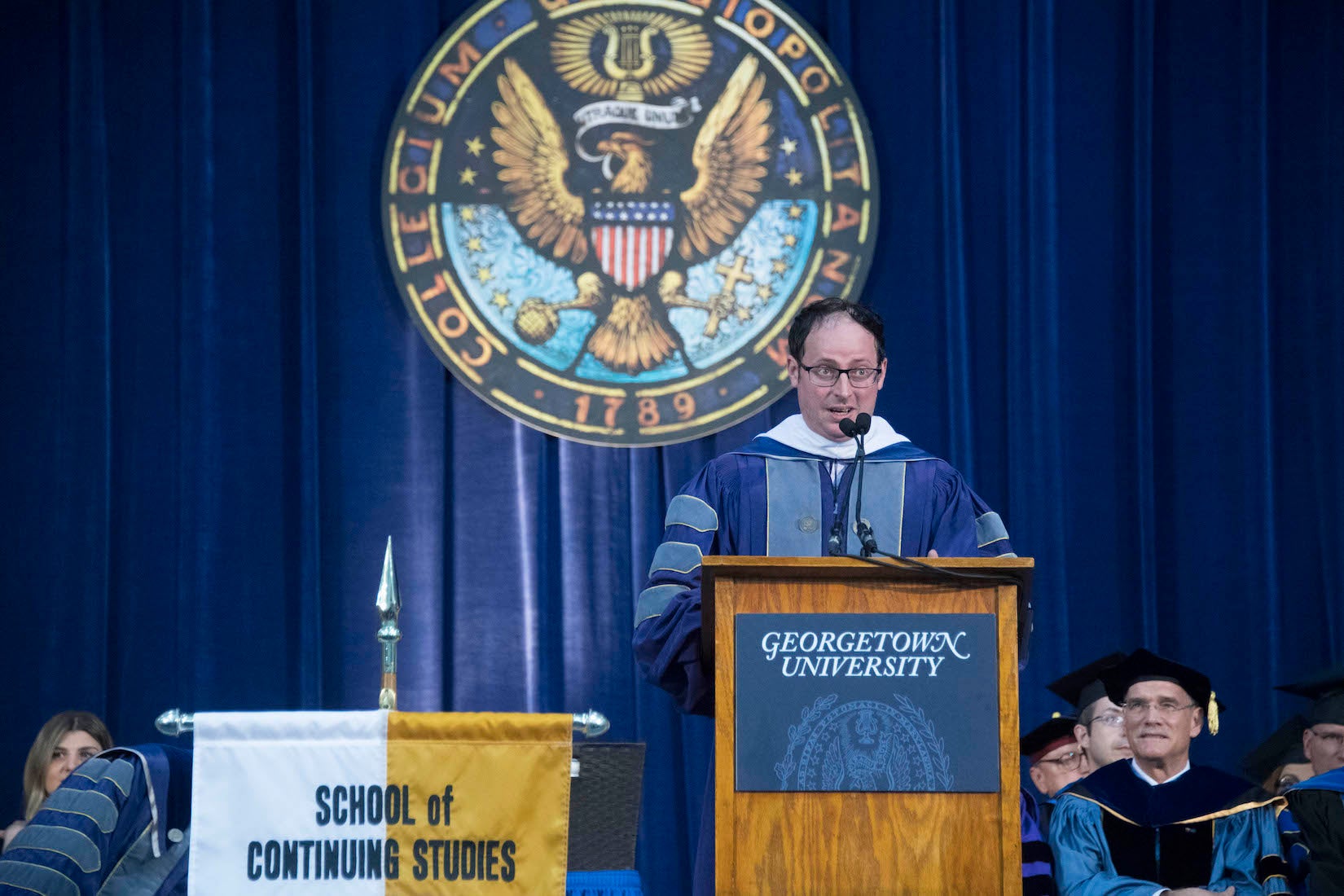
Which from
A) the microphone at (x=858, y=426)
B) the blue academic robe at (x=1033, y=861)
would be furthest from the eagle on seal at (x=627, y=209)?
the microphone at (x=858, y=426)

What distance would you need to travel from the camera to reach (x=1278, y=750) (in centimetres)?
521

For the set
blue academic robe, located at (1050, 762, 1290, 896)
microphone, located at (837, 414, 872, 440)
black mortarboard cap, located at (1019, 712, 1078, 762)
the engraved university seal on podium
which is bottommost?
blue academic robe, located at (1050, 762, 1290, 896)

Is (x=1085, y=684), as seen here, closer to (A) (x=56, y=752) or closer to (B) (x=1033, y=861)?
(B) (x=1033, y=861)

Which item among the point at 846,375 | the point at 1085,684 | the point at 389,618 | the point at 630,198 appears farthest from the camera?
the point at 630,198

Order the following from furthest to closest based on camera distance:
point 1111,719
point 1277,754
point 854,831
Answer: point 1277,754 < point 1111,719 < point 854,831

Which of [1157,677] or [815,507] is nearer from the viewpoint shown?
[815,507]

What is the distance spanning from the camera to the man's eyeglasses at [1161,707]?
4402mm

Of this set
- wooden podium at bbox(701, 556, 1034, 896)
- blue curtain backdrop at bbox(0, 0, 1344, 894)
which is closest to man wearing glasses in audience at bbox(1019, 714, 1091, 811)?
blue curtain backdrop at bbox(0, 0, 1344, 894)

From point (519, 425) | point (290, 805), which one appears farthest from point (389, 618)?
point (519, 425)

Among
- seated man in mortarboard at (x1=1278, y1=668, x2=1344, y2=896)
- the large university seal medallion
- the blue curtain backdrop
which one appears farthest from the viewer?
the large university seal medallion

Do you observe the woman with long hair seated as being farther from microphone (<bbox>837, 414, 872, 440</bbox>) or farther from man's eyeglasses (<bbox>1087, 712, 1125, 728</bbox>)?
man's eyeglasses (<bbox>1087, 712, 1125, 728</bbox>)

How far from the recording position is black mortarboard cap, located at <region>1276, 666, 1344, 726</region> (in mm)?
4910

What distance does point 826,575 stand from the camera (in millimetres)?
2461

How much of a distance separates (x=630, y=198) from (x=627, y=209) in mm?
38
